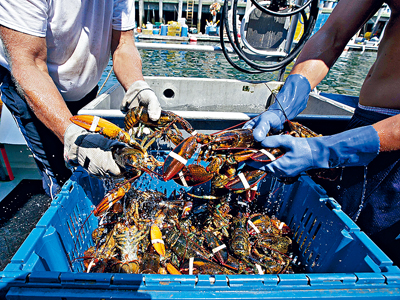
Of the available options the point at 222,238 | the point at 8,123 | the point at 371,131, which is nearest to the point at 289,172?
the point at 371,131

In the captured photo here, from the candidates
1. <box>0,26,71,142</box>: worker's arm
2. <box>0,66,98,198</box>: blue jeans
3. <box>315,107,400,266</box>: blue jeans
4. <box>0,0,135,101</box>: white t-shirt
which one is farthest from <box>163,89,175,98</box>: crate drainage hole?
<box>315,107,400,266</box>: blue jeans

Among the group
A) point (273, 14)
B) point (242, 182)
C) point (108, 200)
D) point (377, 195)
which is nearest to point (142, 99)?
point (108, 200)

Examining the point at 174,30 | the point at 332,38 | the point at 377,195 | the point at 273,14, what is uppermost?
the point at 273,14

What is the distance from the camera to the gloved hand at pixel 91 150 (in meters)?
1.37

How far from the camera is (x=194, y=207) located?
2.29 m

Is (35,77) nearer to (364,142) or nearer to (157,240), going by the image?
(157,240)

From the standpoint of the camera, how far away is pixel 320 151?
5.05ft

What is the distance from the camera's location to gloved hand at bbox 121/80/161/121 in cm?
181

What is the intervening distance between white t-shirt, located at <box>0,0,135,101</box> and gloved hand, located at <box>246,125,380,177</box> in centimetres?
164

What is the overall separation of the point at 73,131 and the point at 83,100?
47.1 inches

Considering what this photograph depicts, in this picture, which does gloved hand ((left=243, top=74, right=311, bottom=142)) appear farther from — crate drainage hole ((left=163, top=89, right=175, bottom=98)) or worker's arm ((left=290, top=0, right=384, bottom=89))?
crate drainage hole ((left=163, top=89, right=175, bottom=98))

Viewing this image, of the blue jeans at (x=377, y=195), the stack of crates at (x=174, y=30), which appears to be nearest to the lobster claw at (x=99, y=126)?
the blue jeans at (x=377, y=195)

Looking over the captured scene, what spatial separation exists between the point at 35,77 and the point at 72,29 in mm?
547

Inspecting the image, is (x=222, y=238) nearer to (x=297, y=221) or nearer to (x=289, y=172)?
(x=297, y=221)
